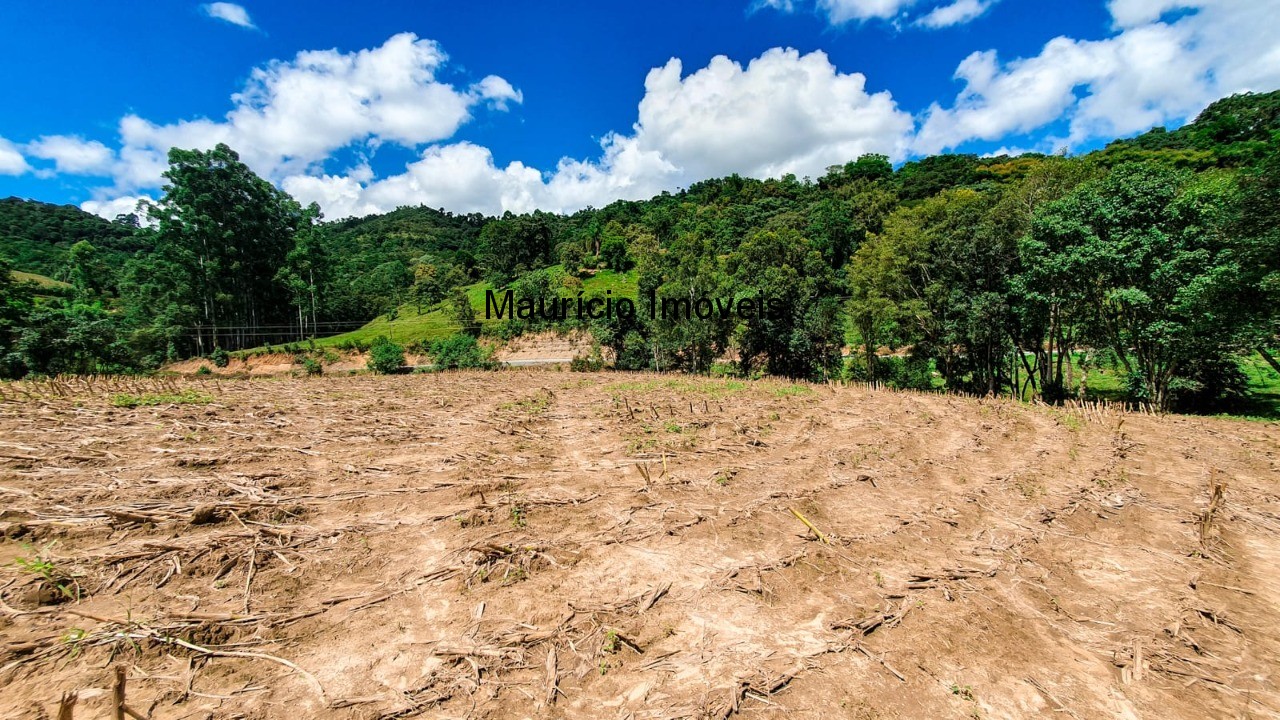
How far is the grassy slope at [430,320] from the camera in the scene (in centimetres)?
4678

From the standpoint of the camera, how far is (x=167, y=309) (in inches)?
1508

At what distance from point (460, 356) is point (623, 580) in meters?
35.3

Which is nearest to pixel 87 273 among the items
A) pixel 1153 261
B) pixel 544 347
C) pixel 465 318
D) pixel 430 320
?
pixel 430 320

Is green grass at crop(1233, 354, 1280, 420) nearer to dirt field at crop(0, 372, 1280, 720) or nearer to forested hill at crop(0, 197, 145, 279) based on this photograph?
dirt field at crop(0, 372, 1280, 720)

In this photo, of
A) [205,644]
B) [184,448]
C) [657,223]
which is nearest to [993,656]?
[205,644]

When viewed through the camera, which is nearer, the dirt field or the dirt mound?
the dirt field

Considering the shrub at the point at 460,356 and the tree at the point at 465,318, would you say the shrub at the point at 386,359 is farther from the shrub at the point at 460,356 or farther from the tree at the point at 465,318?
the tree at the point at 465,318

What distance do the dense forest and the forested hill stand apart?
1169mm

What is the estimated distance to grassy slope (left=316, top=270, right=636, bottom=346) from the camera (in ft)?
153

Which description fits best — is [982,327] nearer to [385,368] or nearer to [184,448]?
[184,448]

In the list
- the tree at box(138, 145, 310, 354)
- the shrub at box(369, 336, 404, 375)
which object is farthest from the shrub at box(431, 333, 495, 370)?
the tree at box(138, 145, 310, 354)

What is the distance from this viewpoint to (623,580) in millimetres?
5004

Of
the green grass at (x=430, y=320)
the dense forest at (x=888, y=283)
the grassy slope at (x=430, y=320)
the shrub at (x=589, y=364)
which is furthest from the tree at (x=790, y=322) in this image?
the grassy slope at (x=430, y=320)

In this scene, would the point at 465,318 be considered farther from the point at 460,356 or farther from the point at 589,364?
the point at 589,364
